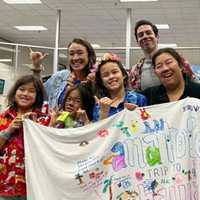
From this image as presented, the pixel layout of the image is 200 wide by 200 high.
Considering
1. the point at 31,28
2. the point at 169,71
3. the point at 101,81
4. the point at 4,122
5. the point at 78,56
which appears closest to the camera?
the point at 169,71

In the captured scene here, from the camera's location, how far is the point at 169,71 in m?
2.74

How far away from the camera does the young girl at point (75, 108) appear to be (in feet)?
9.52

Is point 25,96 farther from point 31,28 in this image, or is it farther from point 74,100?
point 31,28

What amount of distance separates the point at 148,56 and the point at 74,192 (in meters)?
1.20

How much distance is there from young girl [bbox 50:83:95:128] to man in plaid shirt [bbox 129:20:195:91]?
356 mm

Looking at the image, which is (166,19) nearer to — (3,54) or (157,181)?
(3,54)

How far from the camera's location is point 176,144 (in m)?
2.58

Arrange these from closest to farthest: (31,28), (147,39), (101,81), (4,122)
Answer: (4,122) < (101,81) < (147,39) < (31,28)

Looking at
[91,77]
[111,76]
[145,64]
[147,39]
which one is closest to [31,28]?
[147,39]

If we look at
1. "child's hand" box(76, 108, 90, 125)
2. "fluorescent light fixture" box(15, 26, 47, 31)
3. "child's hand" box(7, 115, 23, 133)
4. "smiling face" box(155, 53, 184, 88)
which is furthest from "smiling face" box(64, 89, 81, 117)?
"fluorescent light fixture" box(15, 26, 47, 31)

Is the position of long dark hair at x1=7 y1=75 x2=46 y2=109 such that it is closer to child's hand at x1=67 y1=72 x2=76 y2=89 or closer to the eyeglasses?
the eyeglasses

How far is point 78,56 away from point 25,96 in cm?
55

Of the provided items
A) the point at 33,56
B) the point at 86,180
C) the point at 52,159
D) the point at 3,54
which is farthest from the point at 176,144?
the point at 3,54

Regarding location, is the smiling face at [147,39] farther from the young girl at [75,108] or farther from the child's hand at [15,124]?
the child's hand at [15,124]
